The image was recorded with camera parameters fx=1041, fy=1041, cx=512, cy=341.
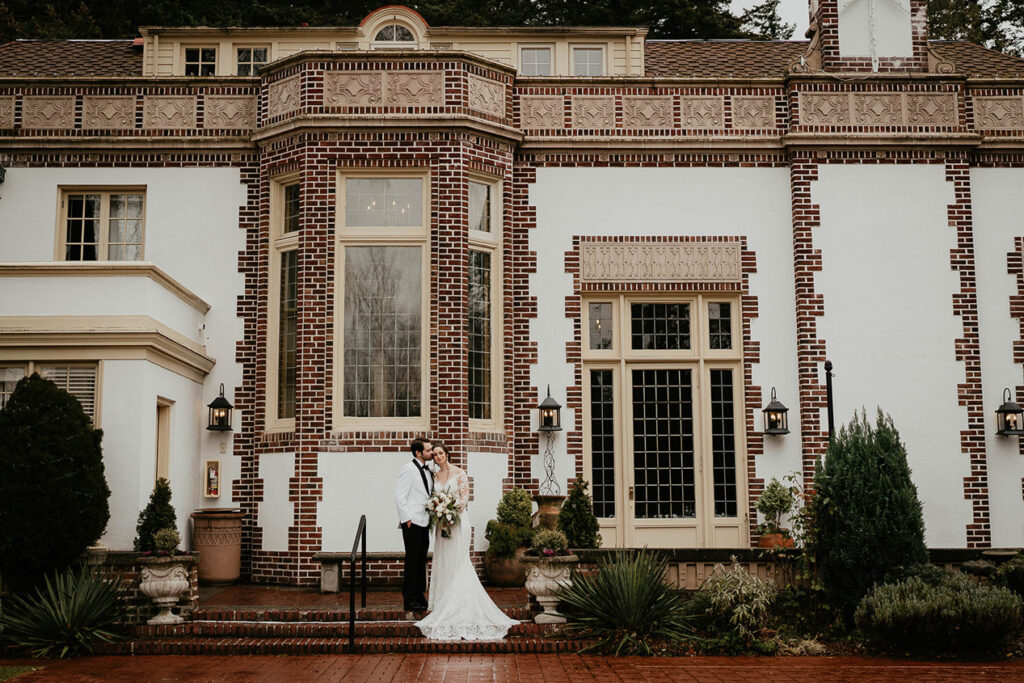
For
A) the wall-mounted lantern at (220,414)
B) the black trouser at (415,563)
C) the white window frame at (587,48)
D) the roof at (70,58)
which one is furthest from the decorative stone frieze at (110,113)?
the black trouser at (415,563)

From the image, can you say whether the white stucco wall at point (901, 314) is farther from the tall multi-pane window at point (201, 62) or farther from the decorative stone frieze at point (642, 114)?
the tall multi-pane window at point (201, 62)

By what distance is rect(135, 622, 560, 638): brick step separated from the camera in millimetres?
10750

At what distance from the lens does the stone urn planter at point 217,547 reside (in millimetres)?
14008

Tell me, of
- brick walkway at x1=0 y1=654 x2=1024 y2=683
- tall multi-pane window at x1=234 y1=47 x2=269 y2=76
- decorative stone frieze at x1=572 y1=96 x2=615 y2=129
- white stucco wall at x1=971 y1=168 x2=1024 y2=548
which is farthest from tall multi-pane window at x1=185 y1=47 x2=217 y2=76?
white stucco wall at x1=971 y1=168 x2=1024 y2=548

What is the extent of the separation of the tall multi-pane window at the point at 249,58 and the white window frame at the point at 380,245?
4318 millimetres

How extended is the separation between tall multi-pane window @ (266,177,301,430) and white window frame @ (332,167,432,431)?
66cm

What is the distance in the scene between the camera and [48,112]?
→ 1579 cm

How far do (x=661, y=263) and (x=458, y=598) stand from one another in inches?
264

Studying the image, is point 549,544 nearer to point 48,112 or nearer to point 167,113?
point 167,113

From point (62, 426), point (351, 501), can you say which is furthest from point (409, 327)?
point (62, 426)

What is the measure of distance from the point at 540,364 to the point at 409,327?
81.4 inches

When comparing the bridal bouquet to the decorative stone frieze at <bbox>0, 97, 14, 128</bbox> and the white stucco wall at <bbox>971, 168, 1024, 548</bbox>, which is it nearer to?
the white stucco wall at <bbox>971, 168, 1024, 548</bbox>

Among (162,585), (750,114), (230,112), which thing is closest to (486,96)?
(230,112)

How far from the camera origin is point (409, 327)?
14.7m
